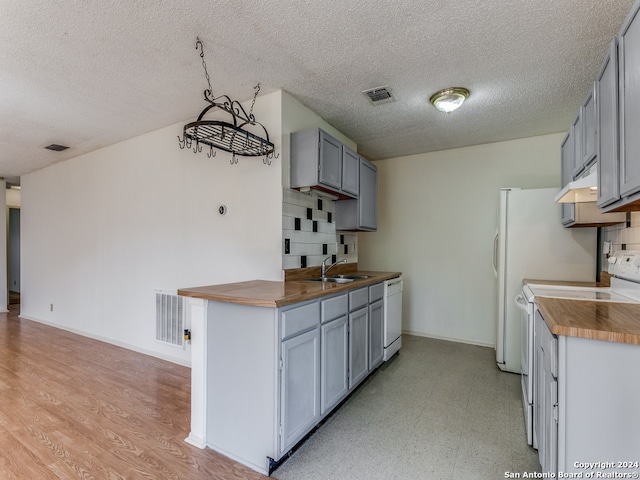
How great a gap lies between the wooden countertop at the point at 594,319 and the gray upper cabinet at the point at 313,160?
176 cm

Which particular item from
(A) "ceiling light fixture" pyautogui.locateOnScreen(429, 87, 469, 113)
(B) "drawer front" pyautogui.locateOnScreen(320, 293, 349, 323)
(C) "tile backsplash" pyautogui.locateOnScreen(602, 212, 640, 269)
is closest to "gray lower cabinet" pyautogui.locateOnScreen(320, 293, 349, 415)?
(B) "drawer front" pyautogui.locateOnScreen(320, 293, 349, 323)

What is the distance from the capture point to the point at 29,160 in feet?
15.6

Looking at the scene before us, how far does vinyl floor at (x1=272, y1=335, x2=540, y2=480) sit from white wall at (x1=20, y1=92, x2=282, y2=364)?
4.19 feet

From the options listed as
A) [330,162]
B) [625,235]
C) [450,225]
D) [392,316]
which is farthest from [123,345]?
[625,235]

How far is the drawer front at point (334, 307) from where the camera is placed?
86.2 inches

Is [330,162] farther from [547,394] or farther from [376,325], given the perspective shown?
[547,394]

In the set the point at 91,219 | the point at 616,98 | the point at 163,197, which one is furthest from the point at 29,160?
the point at 616,98

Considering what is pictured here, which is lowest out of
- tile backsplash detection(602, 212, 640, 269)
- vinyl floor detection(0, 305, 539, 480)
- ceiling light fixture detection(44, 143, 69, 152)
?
vinyl floor detection(0, 305, 539, 480)

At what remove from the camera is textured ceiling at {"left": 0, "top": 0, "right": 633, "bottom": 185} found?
1825 millimetres

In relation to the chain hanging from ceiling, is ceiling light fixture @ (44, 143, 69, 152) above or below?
above

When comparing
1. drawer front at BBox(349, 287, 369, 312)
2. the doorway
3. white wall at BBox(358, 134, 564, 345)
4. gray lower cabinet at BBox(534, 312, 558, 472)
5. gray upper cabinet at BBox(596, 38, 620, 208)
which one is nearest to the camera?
gray lower cabinet at BBox(534, 312, 558, 472)

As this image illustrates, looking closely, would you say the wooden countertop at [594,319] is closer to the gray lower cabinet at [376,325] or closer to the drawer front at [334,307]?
the drawer front at [334,307]

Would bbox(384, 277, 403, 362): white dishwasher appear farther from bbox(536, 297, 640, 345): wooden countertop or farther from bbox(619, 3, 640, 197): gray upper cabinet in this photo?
bbox(619, 3, 640, 197): gray upper cabinet

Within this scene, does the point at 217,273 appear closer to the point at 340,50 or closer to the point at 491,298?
the point at 340,50
